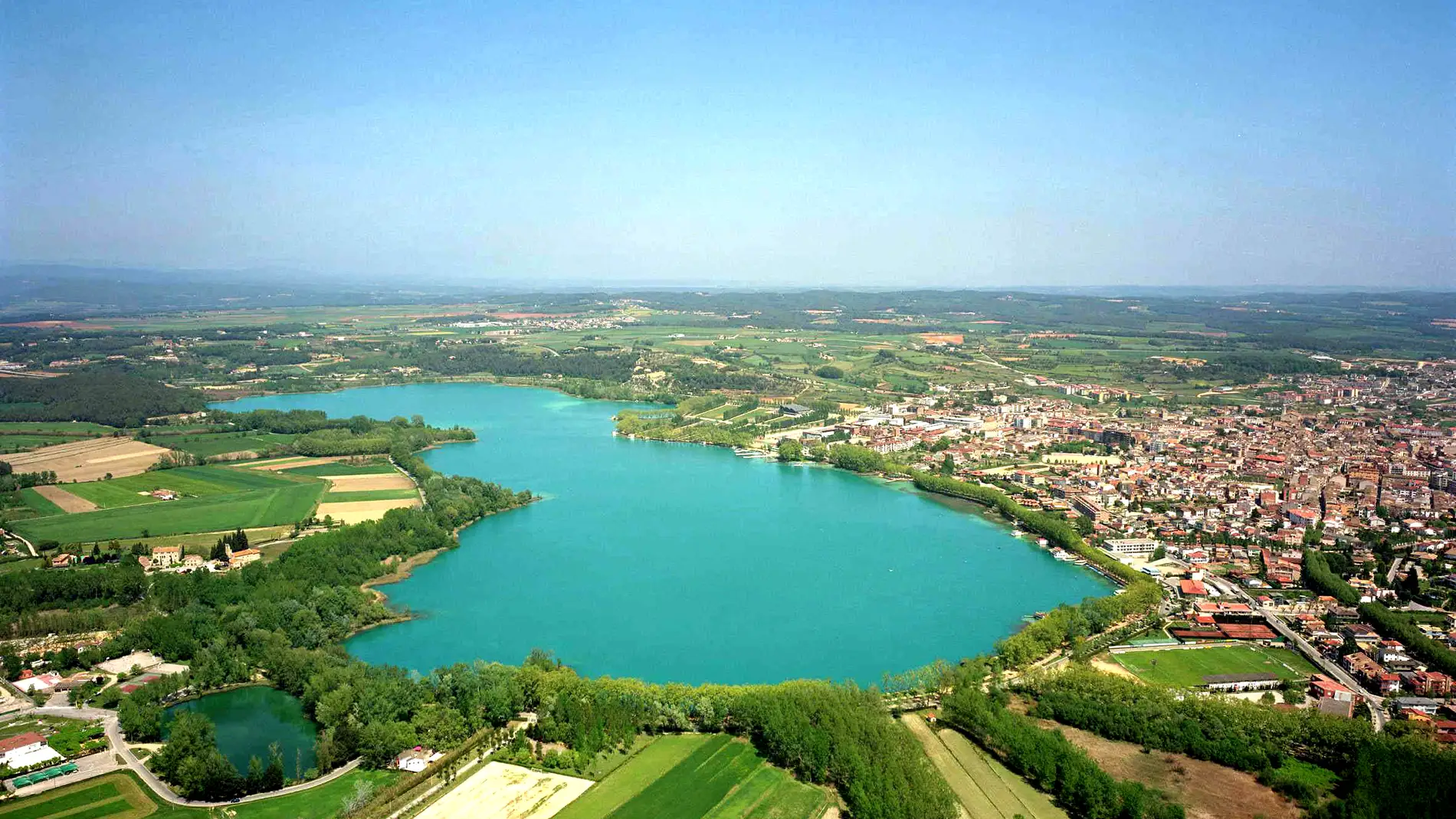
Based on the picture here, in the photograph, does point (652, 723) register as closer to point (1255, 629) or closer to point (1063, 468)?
point (1255, 629)

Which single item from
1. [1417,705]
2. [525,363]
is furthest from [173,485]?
[525,363]

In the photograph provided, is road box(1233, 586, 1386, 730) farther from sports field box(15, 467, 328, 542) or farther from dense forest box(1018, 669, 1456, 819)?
sports field box(15, 467, 328, 542)

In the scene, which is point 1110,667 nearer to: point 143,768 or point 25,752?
point 143,768

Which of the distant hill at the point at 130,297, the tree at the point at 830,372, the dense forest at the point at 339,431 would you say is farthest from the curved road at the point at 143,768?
the distant hill at the point at 130,297

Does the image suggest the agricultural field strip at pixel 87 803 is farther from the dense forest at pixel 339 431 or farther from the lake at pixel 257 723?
the dense forest at pixel 339 431

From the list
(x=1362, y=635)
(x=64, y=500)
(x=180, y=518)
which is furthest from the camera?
(x=64, y=500)

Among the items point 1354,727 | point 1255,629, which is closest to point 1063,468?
point 1255,629

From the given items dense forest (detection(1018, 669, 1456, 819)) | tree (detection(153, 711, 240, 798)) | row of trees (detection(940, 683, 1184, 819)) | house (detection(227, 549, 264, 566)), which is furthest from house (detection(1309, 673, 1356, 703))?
house (detection(227, 549, 264, 566))
